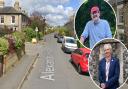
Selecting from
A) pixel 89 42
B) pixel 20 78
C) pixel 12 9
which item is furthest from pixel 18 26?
pixel 89 42

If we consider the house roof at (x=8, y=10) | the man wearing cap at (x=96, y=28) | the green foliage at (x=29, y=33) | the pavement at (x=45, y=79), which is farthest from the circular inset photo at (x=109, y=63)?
the house roof at (x=8, y=10)

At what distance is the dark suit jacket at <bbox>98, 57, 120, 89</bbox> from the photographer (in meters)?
2.62

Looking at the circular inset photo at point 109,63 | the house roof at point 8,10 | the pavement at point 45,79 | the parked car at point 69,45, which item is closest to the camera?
the circular inset photo at point 109,63

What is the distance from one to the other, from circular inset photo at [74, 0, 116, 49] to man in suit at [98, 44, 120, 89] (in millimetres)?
212

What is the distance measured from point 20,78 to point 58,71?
4.95m

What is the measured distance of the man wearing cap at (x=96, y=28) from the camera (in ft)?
9.08

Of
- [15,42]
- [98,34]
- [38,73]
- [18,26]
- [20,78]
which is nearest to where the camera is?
[98,34]

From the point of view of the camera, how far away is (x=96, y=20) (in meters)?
2.77

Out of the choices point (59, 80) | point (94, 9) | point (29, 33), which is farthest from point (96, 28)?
point (29, 33)

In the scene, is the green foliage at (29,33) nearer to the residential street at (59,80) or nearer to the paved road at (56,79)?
the paved road at (56,79)

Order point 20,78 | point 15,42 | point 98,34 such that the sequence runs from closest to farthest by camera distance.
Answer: point 98,34 → point 20,78 → point 15,42

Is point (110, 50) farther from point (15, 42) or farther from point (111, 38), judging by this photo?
point (15, 42)

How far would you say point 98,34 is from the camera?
2.79 m

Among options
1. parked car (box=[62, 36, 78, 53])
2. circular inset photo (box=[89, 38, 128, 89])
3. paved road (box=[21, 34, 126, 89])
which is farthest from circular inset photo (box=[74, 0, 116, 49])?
parked car (box=[62, 36, 78, 53])
